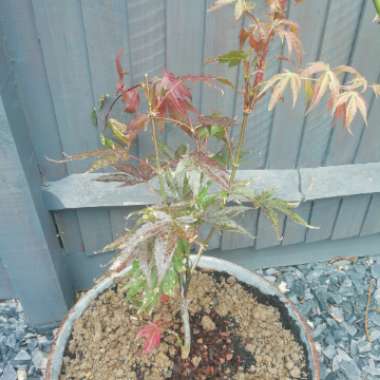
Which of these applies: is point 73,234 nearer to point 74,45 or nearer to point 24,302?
point 24,302

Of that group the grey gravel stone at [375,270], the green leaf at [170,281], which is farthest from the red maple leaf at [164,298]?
the grey gravel stone at [375,270]

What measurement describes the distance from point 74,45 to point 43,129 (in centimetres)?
32

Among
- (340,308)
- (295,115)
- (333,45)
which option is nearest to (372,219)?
(340,308)

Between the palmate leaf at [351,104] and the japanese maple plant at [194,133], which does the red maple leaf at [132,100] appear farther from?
the palmate leaf at [351,104]

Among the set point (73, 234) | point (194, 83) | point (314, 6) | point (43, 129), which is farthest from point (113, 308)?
point (314, 6)

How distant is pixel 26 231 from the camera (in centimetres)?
145

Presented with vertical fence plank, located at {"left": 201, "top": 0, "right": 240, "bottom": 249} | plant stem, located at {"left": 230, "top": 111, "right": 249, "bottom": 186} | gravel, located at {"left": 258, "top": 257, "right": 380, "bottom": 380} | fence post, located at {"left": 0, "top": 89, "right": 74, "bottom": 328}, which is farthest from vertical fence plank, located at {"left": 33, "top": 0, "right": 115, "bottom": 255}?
gravel, located at {"left": 258, "top": 257, "right": 380, "bottom": 380}

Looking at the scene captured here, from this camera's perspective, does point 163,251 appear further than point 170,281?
No

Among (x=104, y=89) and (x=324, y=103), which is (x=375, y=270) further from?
(x=104, y=89)

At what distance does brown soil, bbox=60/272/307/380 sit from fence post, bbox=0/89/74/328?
300 mm

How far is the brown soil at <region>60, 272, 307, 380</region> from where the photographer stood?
131 centimetres

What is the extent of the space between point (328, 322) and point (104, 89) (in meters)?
1.44

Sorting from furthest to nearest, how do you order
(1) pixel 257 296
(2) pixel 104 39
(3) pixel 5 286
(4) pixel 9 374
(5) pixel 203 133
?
(3) pixel 5 286
(4) pixel 9 374
(1) pixel 257 296
(2) pixel 104 39
(5) pixel 203 133

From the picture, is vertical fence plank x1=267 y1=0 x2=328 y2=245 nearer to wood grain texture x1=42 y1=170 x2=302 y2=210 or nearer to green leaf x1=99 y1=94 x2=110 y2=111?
wood grain texture x1=42 y1=170 x2=302 y2=210
